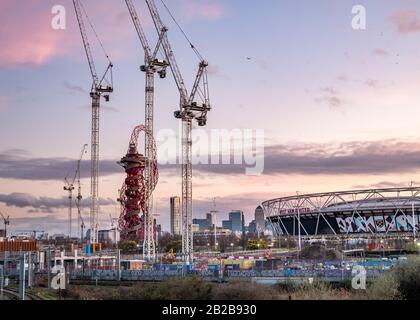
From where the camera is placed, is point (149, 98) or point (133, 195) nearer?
point (149, 98)

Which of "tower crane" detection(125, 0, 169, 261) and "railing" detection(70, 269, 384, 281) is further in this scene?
"tower crane" detection(125, 0, 169, 261)

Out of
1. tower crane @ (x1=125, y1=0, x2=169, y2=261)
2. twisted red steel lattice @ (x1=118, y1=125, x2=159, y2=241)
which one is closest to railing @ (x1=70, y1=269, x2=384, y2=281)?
tower crane @ (x1=125, y1=0, x2=169, y2=261)

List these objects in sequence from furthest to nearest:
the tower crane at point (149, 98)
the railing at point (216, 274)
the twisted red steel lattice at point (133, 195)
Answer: the twisted red steel lattice at point (133, 195) < the tower crane at point (149, 98) < the railing at point (216, 274)

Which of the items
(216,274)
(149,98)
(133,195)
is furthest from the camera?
(133,195)

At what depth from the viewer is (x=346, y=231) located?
6870 inches

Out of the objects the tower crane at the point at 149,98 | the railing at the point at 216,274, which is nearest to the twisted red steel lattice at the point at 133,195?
the tower crane at the point at 149,98

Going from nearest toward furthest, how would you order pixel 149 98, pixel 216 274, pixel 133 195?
pixel 216 274 → pixel 149 98 → pixel 133 195

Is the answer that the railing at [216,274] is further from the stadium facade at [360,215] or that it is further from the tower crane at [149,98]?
the stadium facade at [360,215]

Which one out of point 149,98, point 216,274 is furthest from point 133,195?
point 216,274

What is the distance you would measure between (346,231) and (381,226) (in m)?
10.7

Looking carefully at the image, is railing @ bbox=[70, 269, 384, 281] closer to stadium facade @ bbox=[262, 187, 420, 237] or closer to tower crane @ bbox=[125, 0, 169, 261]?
tower crane @ bbox=[125, 0, 169, 261]

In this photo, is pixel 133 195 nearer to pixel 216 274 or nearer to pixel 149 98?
pixel 149 98
